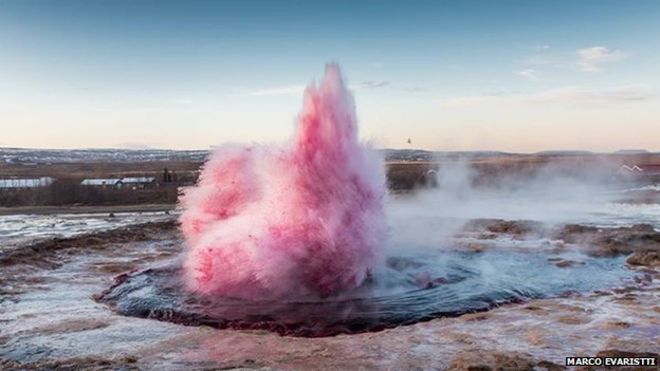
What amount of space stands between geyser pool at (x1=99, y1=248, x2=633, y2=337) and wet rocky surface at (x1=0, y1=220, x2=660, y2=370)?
0.27 metres

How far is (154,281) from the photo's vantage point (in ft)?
40.6

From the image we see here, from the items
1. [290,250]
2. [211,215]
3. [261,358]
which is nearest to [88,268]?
[211,215]

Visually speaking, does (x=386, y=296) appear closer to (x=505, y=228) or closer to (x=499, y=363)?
(x=499, y=363)

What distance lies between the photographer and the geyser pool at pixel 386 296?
9484mm

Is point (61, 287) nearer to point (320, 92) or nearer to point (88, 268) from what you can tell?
point (88, 268)

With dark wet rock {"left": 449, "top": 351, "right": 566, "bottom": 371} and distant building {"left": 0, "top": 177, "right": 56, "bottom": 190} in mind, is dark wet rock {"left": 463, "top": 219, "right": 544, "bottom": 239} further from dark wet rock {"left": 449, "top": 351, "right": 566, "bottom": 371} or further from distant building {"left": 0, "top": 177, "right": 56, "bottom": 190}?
distant building {"left": 0, "top": 177, "right": 56, "bottom": 190}

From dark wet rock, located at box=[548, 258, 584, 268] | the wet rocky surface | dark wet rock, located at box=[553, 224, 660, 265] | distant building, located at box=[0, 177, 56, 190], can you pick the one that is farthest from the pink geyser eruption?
distant building, located at box=[0, 177, 56, 190]

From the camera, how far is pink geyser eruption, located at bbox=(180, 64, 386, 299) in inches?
408

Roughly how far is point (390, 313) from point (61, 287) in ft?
22.6

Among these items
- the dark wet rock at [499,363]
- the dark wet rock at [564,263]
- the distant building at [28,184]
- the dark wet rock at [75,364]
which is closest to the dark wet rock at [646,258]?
the dark wet rock at [564,263]

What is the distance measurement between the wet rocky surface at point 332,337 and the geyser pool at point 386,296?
0.88 ft

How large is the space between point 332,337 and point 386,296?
249 cm

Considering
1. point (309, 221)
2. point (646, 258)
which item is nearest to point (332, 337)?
point (309, 221)

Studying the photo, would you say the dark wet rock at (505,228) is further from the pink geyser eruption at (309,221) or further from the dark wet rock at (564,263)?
the pink geyser eruption at (309,221)
